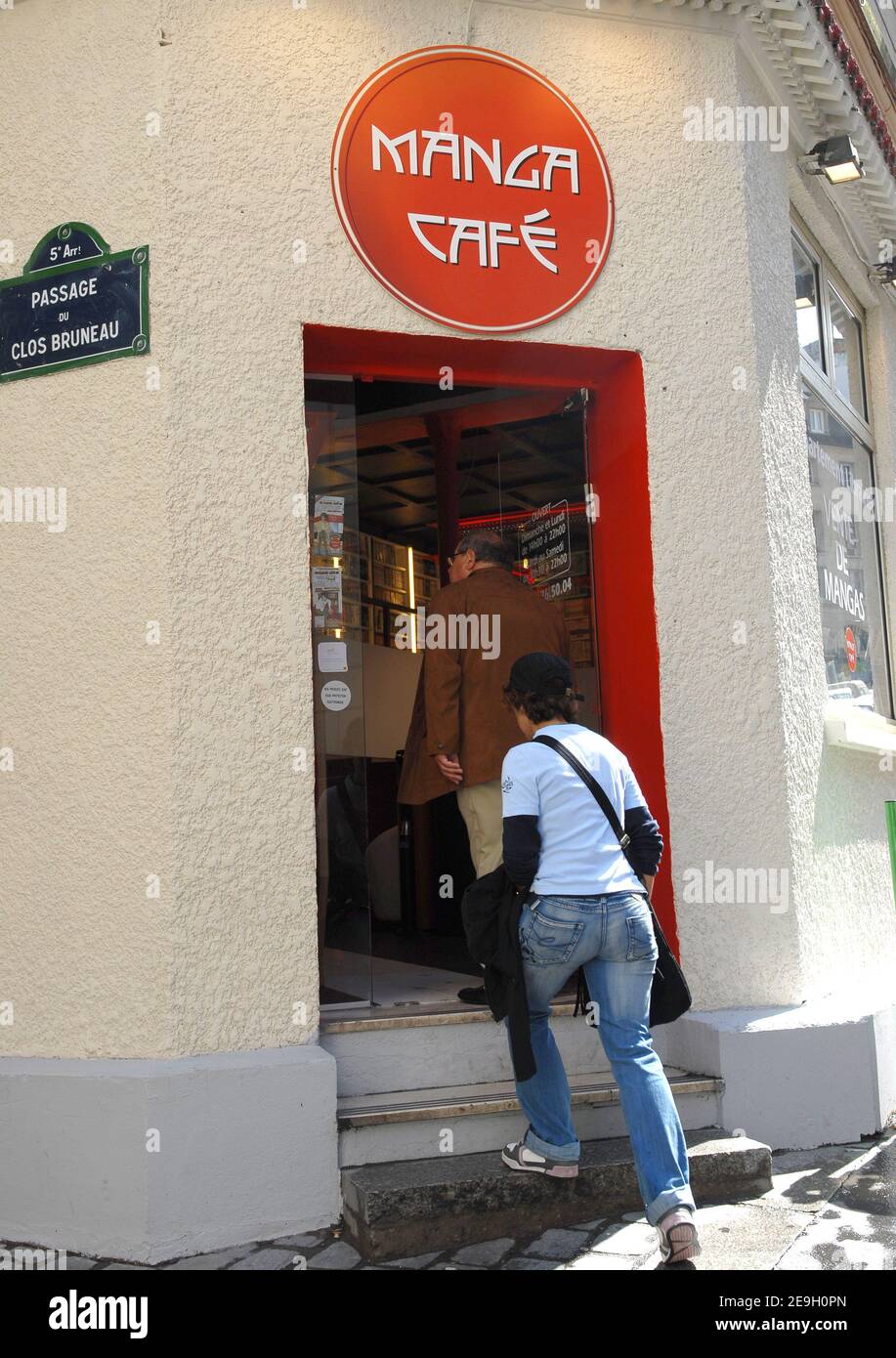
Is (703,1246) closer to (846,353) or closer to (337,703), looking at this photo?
(337,703)

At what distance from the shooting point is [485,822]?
507cm

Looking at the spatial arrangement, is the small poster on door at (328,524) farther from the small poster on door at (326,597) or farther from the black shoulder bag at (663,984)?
the black shoulder bag at (663,984)

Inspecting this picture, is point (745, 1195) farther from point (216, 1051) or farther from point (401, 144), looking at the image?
point (401, 144)

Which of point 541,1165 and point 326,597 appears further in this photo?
point 326,597

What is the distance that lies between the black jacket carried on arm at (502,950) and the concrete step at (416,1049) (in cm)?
69

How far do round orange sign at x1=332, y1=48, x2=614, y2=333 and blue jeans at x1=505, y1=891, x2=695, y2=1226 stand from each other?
7.96ft

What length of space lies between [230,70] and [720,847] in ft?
11.7

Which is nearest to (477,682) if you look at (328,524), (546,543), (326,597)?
(326,597)

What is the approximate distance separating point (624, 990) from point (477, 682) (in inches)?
69.3

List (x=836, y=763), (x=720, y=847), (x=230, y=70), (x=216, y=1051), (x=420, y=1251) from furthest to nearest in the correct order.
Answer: (x=836, y=763) → (x=720, y=847) → (x=230, y=70) → (x=216, y=1051) → (x=420, y=1251)

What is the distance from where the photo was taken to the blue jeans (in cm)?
356

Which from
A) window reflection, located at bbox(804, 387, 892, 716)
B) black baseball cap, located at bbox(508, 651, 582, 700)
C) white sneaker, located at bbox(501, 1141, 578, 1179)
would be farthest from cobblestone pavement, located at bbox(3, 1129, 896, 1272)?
window reflection, located at bbox(804, 387, 892, 716)
